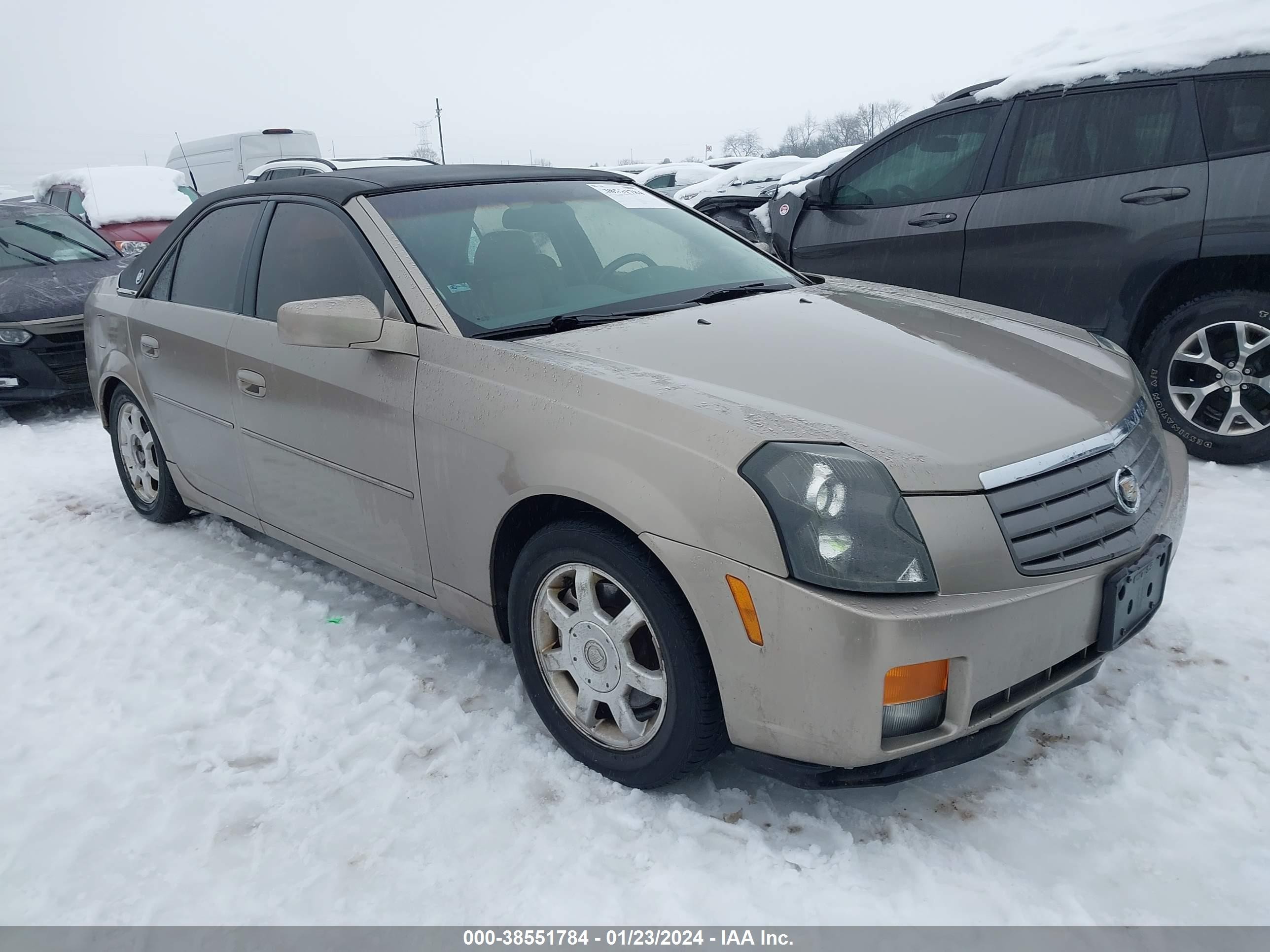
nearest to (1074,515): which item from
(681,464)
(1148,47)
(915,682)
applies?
(915,682)

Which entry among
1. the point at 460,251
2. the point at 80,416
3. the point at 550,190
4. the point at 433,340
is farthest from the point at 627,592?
the point at 80,416

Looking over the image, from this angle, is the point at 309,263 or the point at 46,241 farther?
the point at 46,241

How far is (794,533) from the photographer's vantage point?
1.98 metres

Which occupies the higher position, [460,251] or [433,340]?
[460,251]

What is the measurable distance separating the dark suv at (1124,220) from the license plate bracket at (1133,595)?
246 centimetres

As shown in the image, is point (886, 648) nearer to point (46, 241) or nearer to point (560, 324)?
point (560, 324)

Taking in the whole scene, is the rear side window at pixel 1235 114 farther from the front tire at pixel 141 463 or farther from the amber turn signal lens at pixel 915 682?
the front tire at pixel 141 463

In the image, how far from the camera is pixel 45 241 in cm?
812

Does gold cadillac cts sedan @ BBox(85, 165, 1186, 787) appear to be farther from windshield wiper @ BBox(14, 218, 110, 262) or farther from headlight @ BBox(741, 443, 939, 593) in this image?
windshield wiper @ BBox(14, 218, 110, 262)

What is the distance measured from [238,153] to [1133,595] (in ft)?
62.7

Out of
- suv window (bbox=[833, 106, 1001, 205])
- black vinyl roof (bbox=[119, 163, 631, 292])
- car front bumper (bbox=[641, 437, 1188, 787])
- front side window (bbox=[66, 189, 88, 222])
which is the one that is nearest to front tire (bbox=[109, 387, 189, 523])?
black vinyl roof (bbox=[119, 163, 631, 292])

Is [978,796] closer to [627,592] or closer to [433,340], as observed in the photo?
[627,592]

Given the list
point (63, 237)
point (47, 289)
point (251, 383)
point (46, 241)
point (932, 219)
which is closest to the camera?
point (251, 383)

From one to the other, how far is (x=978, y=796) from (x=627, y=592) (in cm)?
→ 103
